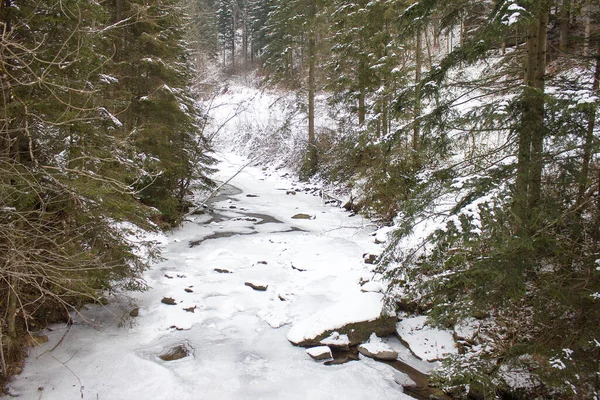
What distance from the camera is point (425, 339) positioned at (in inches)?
252

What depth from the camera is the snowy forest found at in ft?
12.2

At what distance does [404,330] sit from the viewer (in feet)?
22.1

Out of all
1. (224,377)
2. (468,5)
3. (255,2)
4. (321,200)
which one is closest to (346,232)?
(321,200)

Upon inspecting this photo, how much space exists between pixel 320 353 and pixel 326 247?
16.6ft

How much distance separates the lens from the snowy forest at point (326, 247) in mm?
3711

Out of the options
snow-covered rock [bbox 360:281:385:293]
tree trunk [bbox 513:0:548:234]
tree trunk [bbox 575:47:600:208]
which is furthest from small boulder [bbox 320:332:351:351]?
tree trunk [bbox 575:47:600:208]

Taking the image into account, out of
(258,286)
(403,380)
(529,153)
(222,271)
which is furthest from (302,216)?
(529,153)

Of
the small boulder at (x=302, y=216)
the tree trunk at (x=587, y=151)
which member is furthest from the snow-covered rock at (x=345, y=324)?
the small boulder at (x=302, y=216)

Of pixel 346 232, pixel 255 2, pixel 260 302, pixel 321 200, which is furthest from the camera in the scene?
pixel 255 2

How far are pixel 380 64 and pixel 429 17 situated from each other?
868 cm

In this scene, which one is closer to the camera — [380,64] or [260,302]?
[260,302]

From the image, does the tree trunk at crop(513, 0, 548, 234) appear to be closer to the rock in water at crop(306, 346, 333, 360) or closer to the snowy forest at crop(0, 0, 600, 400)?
the snowy forest at crop(0, 0, 600, 400)

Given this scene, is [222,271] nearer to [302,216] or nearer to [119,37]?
[302,216]

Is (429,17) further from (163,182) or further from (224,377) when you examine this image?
(163,182)
